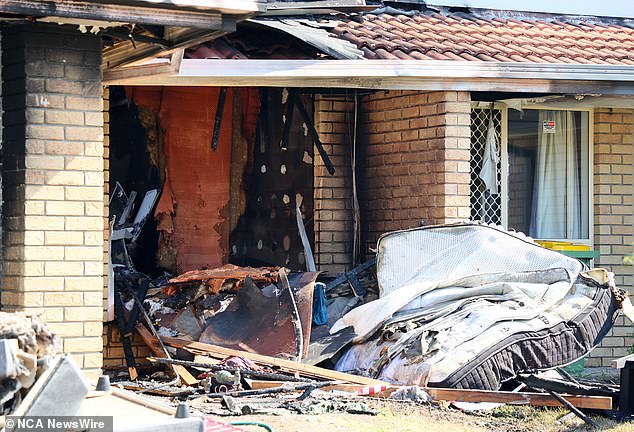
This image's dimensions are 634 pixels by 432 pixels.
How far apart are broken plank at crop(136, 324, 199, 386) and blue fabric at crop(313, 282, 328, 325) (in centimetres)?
144

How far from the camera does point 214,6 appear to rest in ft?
24.0

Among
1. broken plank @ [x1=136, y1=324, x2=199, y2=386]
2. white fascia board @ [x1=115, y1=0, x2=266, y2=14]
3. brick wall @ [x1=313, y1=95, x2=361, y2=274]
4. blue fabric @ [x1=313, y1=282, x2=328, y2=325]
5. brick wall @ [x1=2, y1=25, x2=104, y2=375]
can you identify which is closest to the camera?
white fascia board @ [x1=115, y1=0, x2=266, y2=14]

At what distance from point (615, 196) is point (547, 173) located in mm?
792

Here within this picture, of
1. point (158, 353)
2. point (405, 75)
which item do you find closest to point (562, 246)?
point (405, 75)

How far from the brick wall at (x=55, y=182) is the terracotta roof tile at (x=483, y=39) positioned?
3563mm

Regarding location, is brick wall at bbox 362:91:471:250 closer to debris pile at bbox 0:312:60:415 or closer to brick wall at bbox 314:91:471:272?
brick wall at bbox 314:91:471:272

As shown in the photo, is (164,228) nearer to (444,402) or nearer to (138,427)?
(444,402)

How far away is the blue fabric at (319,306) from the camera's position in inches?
410

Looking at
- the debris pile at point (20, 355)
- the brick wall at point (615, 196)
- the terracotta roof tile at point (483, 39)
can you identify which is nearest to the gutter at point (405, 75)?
the terracotta roof tile at point (483, 39)

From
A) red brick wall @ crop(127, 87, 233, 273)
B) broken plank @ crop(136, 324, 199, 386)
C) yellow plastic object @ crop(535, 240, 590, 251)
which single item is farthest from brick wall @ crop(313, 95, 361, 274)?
broken plank @ crop(136, 324, 199, 386)

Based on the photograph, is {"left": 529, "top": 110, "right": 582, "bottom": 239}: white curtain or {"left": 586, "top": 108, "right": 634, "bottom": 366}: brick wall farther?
{"left": 529, "top": 110, "right": 582, "bottom": 239}: white curtain

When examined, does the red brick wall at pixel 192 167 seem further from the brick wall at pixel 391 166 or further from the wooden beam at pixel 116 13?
the wooden beam at pixel 116 13

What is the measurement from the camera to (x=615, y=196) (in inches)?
493

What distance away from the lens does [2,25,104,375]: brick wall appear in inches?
301
